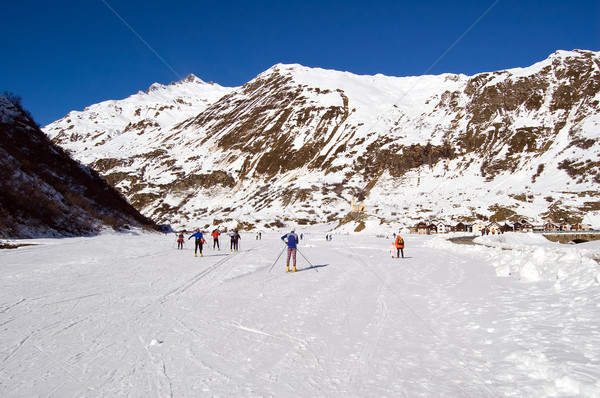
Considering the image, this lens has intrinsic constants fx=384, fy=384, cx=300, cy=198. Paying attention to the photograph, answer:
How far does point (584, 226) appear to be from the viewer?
199 feet

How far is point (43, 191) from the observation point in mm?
36000

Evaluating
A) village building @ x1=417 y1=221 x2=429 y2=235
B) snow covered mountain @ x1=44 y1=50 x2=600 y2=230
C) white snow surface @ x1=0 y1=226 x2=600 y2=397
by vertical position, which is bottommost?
white snow surface @ x1=0 y1=226 x2=600 y2=397

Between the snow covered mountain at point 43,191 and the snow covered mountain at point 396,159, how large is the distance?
48.3 metres

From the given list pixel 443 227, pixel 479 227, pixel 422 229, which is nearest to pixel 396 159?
pixel 443 227

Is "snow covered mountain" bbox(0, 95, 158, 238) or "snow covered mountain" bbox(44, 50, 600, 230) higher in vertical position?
"snow covered mountain" bbox(44, 50, 600, 230)

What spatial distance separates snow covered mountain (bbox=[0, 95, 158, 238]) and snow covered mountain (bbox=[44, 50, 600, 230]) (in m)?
48.3

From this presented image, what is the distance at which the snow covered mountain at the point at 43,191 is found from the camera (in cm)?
3094

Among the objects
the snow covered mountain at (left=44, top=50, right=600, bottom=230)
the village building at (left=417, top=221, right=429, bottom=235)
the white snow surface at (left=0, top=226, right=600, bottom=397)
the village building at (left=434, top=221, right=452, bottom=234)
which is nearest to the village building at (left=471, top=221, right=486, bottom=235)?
the village building at (left=434, top=221, right=452, bottom=234)

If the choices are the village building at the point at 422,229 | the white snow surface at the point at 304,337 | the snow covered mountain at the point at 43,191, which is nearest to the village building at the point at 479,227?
the village building at the point at 422,229

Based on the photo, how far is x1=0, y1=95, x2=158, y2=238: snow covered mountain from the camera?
30.9 m

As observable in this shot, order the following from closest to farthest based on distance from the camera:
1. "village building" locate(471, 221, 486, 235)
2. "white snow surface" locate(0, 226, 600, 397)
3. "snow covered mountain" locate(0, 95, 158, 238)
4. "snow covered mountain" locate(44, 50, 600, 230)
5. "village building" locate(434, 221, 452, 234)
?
"white snow surface" locate(0, 226, 600, 397) < "snow covered mountain" locate(0, 95, 158, 238) < "village building" locate(471, 221, 486, 235) < "village building" locate(434, 221, 452, 234) < "snow covered mountain" locate(44, 50, 600, 230)

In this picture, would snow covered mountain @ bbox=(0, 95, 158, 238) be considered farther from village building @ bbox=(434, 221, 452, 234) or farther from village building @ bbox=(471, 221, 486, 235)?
village building @ bbox=(471, 221, 486, 235)

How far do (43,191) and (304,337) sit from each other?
38074 mm

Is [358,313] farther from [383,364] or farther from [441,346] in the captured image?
[383,364]
